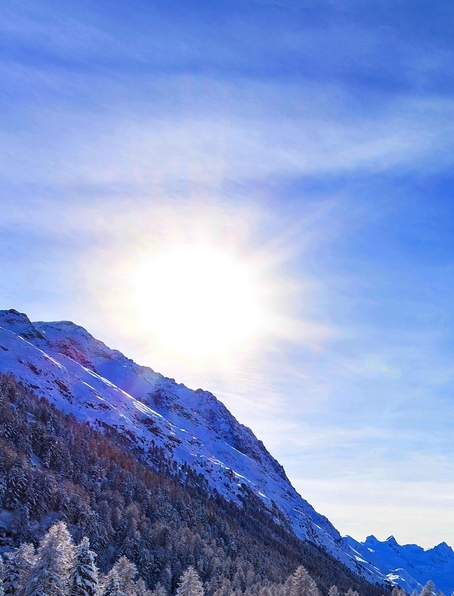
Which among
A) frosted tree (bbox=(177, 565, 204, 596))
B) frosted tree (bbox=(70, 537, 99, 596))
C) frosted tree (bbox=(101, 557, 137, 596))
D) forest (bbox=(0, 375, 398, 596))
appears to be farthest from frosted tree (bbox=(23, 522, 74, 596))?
forest (bbox=(0, 375, 398, 596))

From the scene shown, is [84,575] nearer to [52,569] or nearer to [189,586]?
[52,569]

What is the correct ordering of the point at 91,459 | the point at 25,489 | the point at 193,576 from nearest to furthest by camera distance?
1. the point at 193,576
2. the point at 25,489
3. the point at 91,459

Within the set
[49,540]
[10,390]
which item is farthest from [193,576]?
[10,390]

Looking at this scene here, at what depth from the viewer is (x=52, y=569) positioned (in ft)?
168

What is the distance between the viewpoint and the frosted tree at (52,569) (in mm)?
50500

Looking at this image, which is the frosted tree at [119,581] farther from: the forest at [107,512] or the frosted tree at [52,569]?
the forest at [107,512]

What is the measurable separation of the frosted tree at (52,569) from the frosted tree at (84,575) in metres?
0.76

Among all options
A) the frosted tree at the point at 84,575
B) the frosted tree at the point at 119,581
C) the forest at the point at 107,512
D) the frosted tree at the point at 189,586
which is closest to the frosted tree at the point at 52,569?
the frosted tree at the point at 84,575

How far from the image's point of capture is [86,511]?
127 m

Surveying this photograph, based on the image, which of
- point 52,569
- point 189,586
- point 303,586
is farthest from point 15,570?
point 303,586

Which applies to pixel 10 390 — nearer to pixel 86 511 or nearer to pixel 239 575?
pixel 86 511

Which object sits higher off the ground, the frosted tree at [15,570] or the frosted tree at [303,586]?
the frosted tree at [303,586]

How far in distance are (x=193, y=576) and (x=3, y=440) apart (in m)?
78.1

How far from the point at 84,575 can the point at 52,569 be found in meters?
3.83
